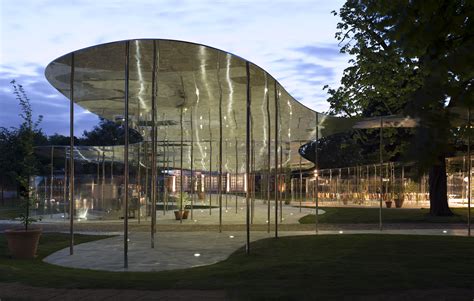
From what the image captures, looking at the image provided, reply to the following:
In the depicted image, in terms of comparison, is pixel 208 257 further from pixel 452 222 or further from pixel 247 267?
pixel 452 222

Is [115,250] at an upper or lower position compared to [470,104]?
lower

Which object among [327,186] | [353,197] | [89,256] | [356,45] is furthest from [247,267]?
[327,186]

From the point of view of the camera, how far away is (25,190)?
13.2 meters

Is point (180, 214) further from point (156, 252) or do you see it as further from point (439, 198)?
point (439, 198)

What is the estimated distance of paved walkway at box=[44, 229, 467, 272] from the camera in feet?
37.0

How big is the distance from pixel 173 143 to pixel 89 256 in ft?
58.5

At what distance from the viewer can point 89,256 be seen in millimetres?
12594

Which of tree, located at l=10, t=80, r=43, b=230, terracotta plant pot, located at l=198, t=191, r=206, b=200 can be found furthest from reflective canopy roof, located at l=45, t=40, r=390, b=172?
terracotta plant pot, located at l=198, t=191, r=206, b=200

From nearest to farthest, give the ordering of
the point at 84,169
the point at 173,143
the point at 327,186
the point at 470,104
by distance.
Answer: the point at 470,104 < the point at 173,143 < the point at 327,186 < the point at 84,169

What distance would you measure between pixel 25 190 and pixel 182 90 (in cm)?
494

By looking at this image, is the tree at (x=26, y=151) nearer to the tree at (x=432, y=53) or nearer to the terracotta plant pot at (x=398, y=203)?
the tree at (x=432, y=53)

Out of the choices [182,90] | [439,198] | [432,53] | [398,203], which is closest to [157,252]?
[182,90]

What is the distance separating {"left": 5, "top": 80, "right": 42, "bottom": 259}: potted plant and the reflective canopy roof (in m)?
1.22

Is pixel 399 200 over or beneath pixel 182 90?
beneath
